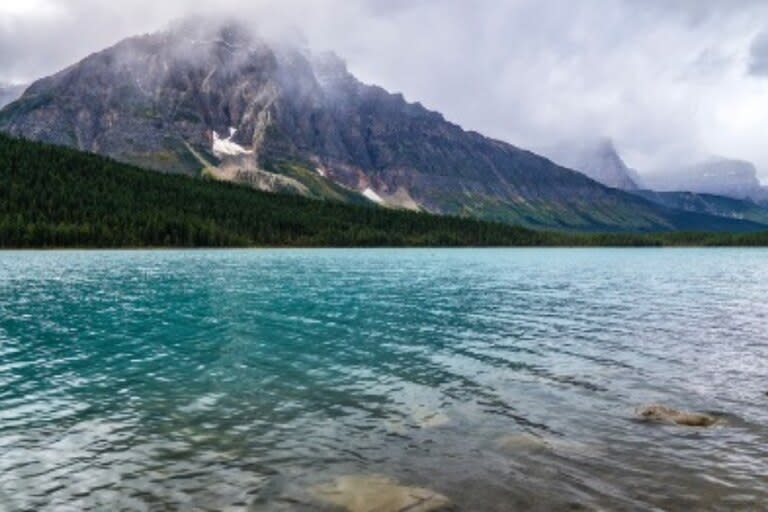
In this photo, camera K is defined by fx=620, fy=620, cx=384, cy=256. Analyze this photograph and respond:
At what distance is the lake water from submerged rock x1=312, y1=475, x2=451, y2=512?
1.48 feet

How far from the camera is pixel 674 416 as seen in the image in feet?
76.1

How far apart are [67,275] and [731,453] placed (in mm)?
99813

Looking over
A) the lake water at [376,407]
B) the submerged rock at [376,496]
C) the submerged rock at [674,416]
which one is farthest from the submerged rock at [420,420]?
the submerged rock at [674,416]

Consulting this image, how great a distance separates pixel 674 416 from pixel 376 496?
13.1 metres

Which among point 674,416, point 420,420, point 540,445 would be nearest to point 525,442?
point 540,445

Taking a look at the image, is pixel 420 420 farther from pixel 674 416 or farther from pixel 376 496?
pixel 674 416

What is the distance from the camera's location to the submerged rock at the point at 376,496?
1548 centimetres

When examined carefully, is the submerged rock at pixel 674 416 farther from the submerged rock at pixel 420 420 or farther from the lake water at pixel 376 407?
the submerged rock at pixel 420 420

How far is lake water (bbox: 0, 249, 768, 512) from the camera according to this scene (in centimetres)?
1691

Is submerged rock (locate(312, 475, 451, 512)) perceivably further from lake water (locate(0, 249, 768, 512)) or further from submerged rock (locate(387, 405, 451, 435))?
submerged rock (locate(387, 405, 451, 435))

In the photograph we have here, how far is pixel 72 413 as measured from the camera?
23.6 m

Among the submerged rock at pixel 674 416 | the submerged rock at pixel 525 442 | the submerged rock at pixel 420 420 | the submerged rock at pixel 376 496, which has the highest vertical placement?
the submerged rock at pixel 674 416

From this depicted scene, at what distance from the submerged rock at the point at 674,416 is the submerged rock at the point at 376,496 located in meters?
11.2

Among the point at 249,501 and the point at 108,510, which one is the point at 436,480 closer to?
the point at 249,501
